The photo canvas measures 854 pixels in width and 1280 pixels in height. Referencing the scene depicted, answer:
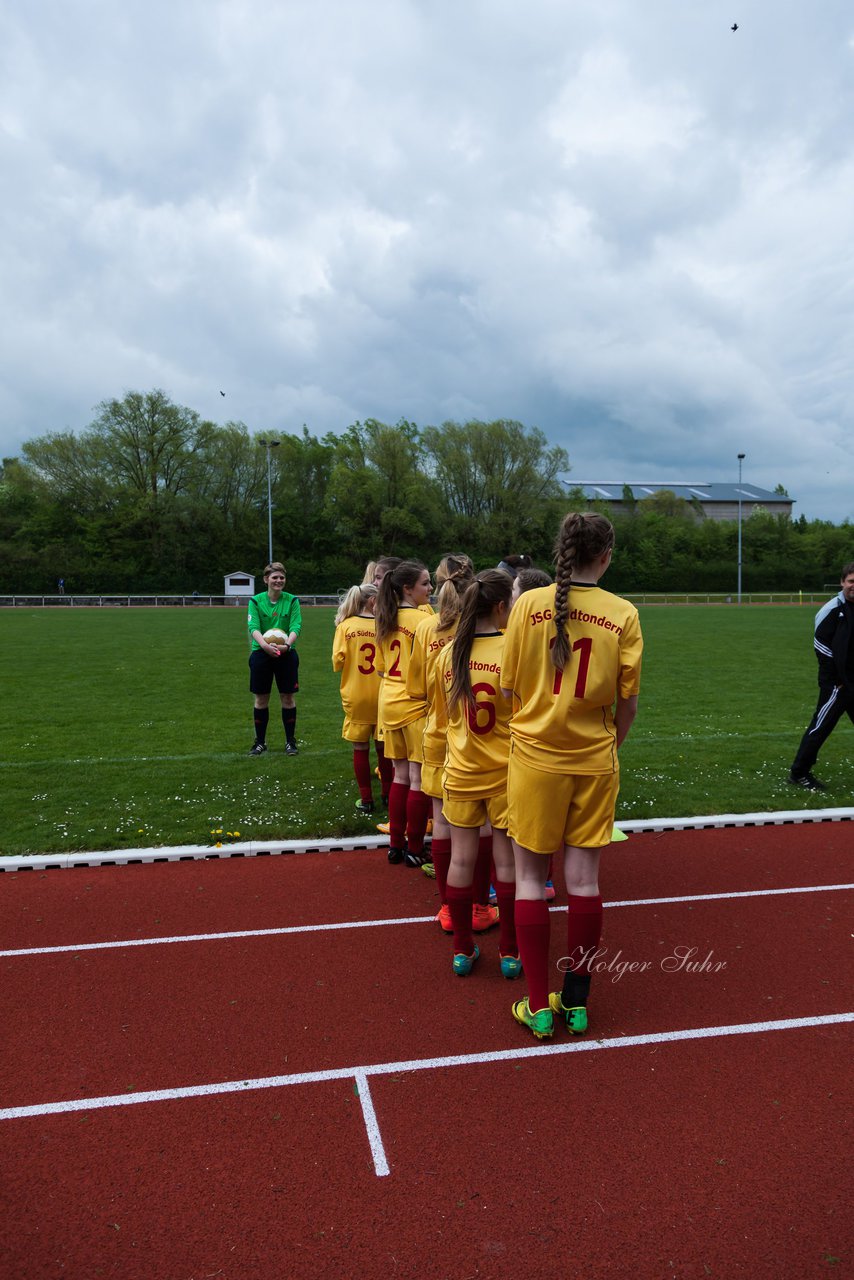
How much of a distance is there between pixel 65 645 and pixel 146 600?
31.2 metres

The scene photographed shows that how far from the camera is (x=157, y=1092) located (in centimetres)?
Result: 296

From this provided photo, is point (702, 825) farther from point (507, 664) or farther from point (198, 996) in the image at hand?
point (198, 996)

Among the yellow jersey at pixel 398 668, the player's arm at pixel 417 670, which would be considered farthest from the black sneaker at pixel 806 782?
the player's arm at pixel 417 670

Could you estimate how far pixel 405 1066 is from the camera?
3.11 metres

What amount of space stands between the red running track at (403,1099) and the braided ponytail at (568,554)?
1689 millimetres

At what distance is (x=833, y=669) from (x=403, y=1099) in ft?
18.6

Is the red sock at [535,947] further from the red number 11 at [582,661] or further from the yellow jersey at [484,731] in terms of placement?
the red number 11 at [582,661]

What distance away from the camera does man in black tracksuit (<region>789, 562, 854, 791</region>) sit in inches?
269

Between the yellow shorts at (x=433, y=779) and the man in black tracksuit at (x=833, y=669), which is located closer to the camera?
the yellow shorts at (x=433, y=779)

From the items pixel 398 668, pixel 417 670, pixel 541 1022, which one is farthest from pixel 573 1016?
pixel 398 668

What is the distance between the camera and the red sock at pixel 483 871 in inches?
166

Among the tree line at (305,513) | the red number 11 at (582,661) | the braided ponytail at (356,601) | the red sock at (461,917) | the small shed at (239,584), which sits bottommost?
the red sock at (461,917)

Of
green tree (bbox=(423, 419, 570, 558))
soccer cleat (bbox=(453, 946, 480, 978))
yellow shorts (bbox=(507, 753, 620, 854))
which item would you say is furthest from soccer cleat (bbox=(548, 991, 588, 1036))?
green tree (bbox=(423, 419, 570, 558))

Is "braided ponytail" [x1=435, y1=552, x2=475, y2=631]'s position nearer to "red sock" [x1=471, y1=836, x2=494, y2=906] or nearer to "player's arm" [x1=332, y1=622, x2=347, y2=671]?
"red sock" [x1=471, y1=836, x2=494, y2=906]
